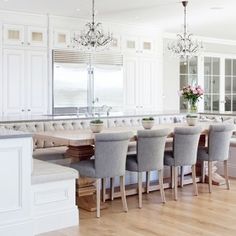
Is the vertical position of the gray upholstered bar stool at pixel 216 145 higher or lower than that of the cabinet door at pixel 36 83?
lower

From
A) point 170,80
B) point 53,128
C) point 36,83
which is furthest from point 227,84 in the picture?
point 53,128

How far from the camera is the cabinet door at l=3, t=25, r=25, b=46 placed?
8268mm

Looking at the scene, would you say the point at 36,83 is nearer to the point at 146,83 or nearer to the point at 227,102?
the point at 146,83

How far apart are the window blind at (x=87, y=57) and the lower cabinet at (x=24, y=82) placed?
1.01 ft

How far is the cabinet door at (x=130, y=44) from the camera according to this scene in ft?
32.6

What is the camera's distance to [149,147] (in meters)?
5.11

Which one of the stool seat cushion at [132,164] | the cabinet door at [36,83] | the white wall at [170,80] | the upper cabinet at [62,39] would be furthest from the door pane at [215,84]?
the stool seat cushion at [132,164]

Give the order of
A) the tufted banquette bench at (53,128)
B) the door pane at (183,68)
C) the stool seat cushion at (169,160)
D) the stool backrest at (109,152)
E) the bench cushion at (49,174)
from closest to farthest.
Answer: the bench cushion at (49,174) → the stool backrest at (109,152) → the stool seat cushion at (169,160) → the tufted banquette bench at (53,128) → the door pane at (183,68)

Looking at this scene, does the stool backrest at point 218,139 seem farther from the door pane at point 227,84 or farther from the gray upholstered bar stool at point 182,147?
the door pane at point 227,84

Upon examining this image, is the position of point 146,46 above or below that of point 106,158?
above

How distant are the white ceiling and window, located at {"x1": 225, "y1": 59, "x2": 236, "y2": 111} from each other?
9.57ft

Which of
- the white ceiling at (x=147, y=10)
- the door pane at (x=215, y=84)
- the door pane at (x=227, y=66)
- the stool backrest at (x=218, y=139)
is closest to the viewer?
the stool backrest at (x=218, y=139)

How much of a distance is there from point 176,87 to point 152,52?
135cm

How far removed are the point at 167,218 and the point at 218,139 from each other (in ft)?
5.54
